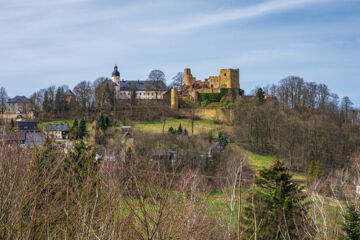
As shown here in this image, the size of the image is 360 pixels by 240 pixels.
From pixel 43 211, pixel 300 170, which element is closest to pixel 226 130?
pixel 300 170

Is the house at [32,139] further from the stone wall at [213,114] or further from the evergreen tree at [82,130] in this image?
the stone wall at [213,114]

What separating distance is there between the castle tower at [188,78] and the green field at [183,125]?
46.0 ft

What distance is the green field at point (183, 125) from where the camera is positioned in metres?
46.0

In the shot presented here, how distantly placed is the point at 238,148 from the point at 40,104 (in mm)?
34578

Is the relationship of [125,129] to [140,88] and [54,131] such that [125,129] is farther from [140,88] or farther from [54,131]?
[54,131]

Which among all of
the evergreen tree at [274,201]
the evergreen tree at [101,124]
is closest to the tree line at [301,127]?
the evergreen tree at [101,124]

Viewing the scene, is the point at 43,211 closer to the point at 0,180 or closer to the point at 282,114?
the point at 0,180

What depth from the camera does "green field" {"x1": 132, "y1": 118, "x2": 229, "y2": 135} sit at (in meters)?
46.0

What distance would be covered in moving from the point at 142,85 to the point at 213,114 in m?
18.7

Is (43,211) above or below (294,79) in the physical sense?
below

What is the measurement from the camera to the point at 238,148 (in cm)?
3984

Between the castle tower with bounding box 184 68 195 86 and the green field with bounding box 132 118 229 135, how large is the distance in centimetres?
1401

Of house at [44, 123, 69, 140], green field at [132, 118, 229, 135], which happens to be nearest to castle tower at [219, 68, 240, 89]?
green field at [132, 118, 229, 135]

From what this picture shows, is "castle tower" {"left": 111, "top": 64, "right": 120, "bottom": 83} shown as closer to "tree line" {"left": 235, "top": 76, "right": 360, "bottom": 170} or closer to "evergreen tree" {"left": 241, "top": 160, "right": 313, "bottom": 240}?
"tree line" {"left": 235, "top": 76, "right": 360, "bottom": 170}
